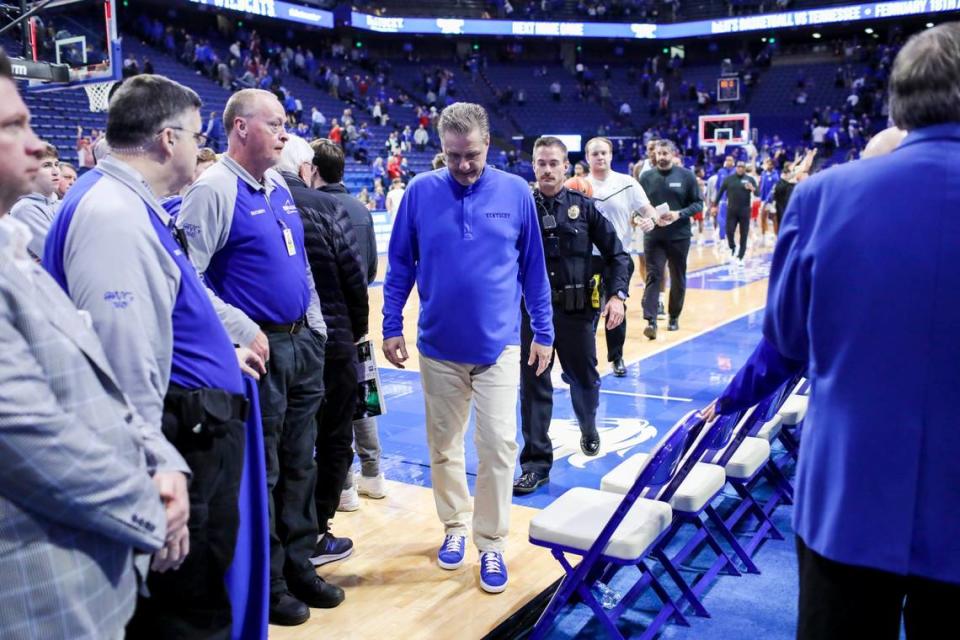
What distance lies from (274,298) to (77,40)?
8454 millimetres

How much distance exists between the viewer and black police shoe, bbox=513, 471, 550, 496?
4.48 meters

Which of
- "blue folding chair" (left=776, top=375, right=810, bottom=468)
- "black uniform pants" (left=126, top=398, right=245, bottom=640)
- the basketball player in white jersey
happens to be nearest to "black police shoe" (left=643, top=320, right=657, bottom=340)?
the basketball player in white jersey

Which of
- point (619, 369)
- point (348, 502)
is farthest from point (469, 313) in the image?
point (619, 369)

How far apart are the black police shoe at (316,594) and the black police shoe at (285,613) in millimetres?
113

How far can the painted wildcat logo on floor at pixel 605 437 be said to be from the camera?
5.13 metres

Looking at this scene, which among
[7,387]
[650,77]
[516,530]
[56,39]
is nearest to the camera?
[7,387]

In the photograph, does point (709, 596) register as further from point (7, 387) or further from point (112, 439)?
point (7, 387)

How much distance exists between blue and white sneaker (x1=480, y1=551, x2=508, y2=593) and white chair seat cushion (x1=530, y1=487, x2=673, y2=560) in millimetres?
364

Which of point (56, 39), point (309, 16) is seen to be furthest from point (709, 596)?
point (309, 16)

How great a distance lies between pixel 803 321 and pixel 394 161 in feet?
65.5

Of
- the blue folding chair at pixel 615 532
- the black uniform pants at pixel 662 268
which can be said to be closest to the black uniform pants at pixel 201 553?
the blue folding chair at pixel 615 532

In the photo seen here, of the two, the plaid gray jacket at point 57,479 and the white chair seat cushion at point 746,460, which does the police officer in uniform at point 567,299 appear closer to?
the white chair seat cushion at point 746,460

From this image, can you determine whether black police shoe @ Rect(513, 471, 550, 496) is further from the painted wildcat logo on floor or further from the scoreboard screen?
the scoreboard screen

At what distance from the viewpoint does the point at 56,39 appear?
9477 millimetres
